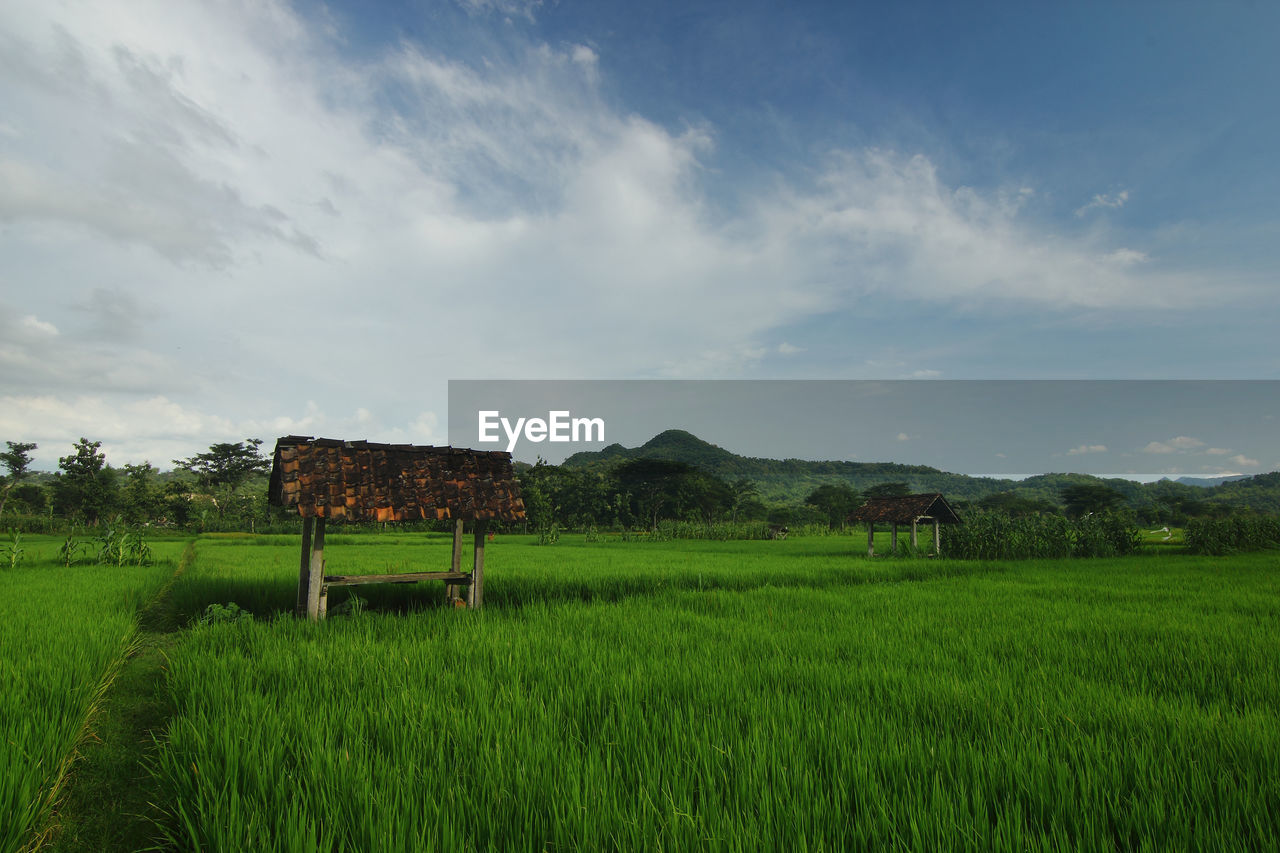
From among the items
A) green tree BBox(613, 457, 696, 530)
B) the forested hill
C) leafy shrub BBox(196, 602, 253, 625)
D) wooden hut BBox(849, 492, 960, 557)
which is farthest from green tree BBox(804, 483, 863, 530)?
leafy shrub BBox(196, 602, 253, 625)

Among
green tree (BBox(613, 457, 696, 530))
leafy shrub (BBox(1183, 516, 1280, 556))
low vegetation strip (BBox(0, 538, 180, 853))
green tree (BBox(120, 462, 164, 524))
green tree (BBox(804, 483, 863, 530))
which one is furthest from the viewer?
green tree (BBox(804, 483, 863, 530))

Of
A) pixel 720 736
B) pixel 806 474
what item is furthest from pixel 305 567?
pixel 806 474

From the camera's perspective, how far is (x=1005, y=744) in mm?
3314

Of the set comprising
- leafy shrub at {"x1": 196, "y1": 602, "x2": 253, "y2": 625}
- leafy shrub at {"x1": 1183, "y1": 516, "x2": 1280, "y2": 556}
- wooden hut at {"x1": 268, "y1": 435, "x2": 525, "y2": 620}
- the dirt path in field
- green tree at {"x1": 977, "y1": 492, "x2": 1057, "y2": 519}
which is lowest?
green tree at {"x1": 977, "y1": 492, "x2": 1057, "y2": 519}

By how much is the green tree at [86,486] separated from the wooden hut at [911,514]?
57.4 meters

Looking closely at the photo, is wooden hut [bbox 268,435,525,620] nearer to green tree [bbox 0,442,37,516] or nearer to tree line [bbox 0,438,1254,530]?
tree line [bbox 0,438,1254,530]

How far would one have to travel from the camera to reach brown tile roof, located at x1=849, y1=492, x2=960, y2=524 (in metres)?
24.0

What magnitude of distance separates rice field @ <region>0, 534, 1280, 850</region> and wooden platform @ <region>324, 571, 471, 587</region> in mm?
808

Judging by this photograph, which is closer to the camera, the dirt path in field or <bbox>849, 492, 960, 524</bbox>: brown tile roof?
the dirt path in field

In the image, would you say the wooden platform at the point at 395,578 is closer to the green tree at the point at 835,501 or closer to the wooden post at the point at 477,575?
the wooden post at the point at 477,575

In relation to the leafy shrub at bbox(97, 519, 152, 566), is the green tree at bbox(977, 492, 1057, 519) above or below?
below

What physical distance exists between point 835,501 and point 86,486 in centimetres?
7714

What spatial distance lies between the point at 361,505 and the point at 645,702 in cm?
605

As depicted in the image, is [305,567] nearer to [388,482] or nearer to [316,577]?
[316,577]
